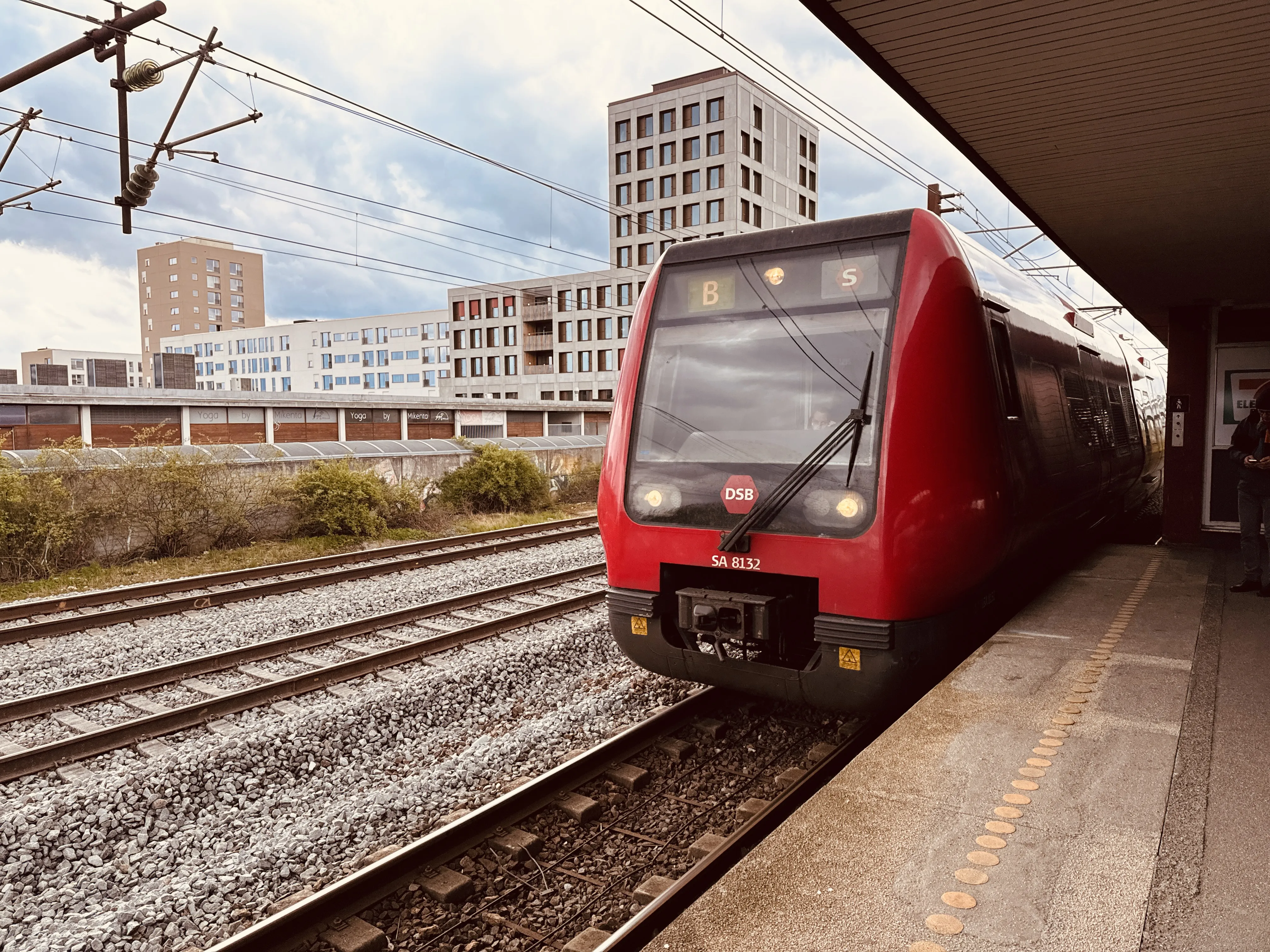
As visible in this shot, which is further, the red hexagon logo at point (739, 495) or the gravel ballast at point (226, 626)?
the gravel ballast at point (226, 626)

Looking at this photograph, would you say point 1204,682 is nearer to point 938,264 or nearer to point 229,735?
point 938,264

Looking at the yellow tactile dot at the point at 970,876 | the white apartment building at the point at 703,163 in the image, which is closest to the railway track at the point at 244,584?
the yellow tactile dot at the point at 970,876

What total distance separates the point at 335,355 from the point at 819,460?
85796 mm

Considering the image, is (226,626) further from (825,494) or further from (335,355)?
(335,355)

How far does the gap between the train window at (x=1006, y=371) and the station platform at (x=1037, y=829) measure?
1.52 metres

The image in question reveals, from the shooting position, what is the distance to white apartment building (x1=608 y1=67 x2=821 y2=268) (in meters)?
55.7

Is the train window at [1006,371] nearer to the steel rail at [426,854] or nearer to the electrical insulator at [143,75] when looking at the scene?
the steel rail at [426,854]

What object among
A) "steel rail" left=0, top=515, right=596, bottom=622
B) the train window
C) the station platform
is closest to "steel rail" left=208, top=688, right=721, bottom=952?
the station platform

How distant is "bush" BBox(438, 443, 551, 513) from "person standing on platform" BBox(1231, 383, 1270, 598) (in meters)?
14.8

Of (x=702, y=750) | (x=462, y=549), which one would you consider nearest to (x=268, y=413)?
(x=462, y=549)

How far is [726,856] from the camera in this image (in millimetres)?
3762

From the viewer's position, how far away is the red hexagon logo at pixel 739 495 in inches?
191

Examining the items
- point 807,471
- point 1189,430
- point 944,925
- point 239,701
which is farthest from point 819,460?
point 1189,430

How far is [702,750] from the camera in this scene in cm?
531
